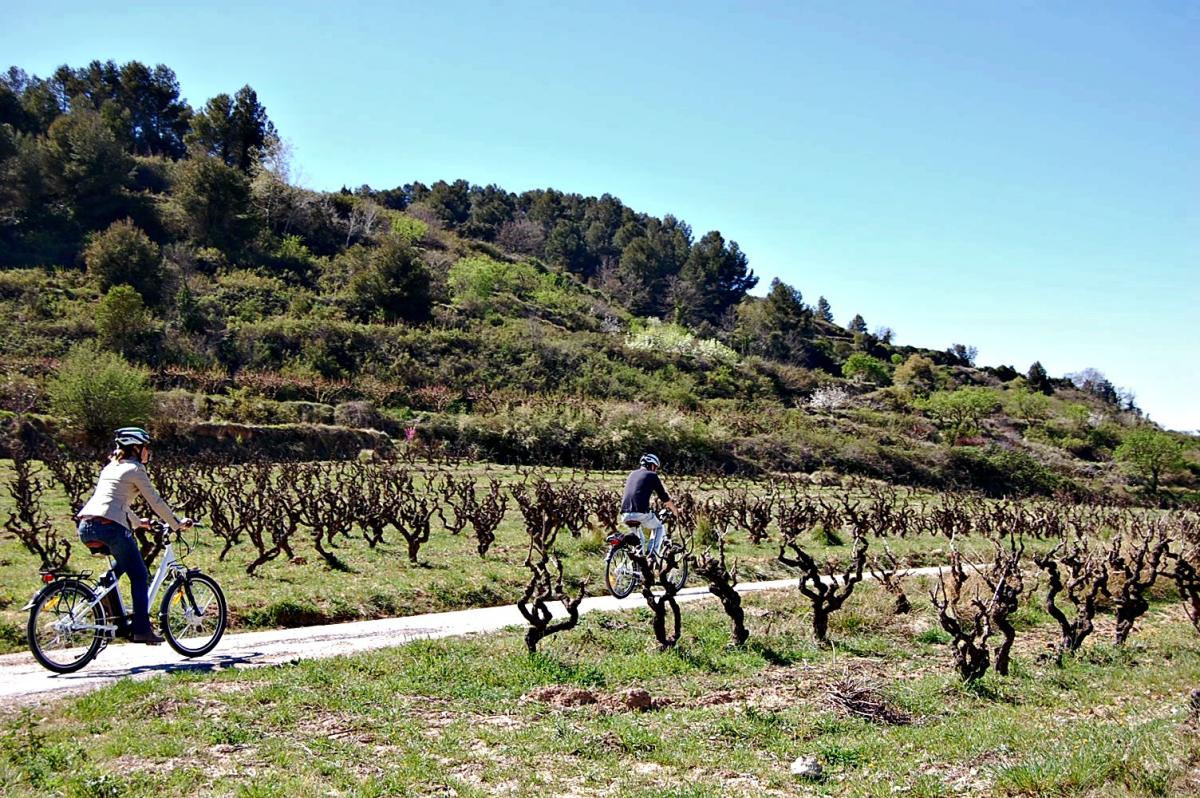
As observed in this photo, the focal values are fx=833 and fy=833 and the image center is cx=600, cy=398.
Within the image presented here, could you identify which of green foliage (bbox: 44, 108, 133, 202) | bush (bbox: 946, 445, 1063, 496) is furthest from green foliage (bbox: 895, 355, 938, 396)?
green foliage (bbox: 44, 108, 133, 202)

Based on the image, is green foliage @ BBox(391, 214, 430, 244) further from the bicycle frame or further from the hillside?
the bicycle frame

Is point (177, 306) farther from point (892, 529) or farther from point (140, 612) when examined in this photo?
point (140, 612)

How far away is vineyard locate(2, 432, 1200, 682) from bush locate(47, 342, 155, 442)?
149 inches

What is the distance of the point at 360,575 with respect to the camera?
46.1 ft

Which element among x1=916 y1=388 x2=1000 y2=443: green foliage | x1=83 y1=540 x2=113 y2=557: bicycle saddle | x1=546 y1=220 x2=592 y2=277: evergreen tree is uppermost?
x1=546 y1=220 x2=592 y2=277: evergreen tree

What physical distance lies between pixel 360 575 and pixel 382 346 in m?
43.5

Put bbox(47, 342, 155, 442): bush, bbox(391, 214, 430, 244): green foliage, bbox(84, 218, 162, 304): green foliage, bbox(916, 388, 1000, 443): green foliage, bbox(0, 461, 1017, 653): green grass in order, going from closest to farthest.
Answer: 1. bbox(0, 461, 1017, 653): green grass
2. bbox(47, 342, 155, 442): bush
3. bbox(84, 218, 162, 304): green foliage
4. bbox(916, 388, 1000, 443): green foliage
5. bbox(391, 214, 430, 244): green foliage

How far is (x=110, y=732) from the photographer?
6.18 meters

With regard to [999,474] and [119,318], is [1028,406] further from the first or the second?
[119,318]

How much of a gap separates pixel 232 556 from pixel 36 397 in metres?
27.5

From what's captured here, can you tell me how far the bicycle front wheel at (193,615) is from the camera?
841 cm

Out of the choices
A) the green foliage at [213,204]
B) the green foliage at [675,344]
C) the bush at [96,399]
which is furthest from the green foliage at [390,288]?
the bush at [96,399]

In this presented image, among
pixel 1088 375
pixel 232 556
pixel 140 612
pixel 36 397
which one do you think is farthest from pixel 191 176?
pixel 1088 375

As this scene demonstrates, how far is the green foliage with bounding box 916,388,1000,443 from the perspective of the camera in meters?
67.1
